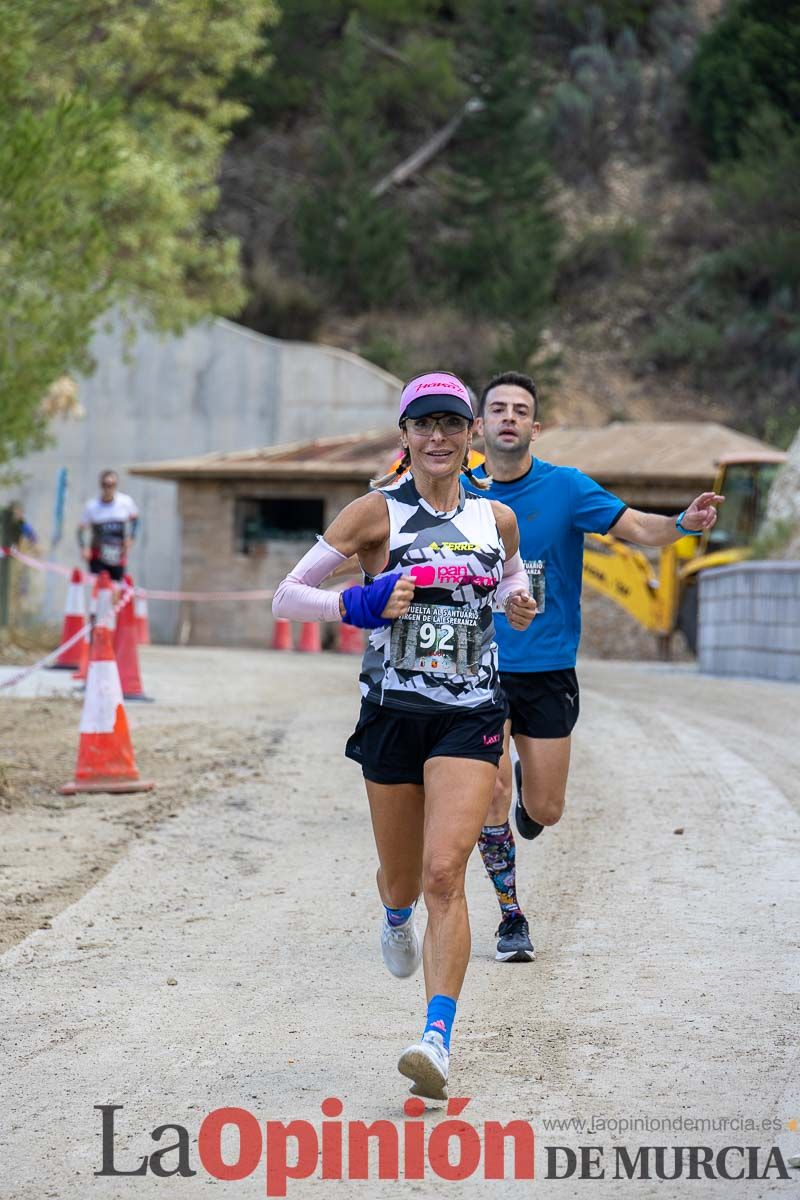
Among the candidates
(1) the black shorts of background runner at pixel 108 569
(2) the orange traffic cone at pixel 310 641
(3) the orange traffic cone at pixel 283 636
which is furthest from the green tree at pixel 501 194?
(1) the black shorts of background runner at pixel 108 569

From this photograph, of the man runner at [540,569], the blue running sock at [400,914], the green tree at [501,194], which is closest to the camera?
the blue running sock at [400,914]

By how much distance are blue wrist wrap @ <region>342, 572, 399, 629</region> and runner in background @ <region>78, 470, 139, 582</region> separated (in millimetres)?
15565

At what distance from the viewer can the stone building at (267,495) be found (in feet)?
109

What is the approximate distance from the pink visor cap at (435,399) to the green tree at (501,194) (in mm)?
42326

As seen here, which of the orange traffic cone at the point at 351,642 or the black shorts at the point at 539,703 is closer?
the black shorts at the point at 539,703

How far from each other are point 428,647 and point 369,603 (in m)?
0.26

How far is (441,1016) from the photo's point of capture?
4.91m

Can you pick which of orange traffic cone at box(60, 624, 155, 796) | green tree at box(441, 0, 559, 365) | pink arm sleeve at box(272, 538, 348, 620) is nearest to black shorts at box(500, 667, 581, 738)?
pink arm sleeve at box(272, 538, 348, 620)

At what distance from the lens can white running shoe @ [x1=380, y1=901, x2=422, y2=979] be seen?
5.56 meters

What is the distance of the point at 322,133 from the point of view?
178ft

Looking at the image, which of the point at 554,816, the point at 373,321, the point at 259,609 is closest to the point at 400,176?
the point at 373,321

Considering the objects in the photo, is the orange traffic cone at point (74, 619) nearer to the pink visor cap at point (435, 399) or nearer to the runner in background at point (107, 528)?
the runner in background at point (107, 528)

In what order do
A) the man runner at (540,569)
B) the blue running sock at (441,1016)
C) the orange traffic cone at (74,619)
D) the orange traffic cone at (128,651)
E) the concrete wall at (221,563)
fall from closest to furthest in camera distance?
1. the blue running sock at (441,1016)
2. the man runner at (540,569)
3. the orange traffic cone at (128,651)
4. the orange traffic cone at (74,619)
5. the concrete wall at (221,563)

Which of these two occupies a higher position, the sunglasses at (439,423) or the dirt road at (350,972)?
the sunglasses at (439,423)
